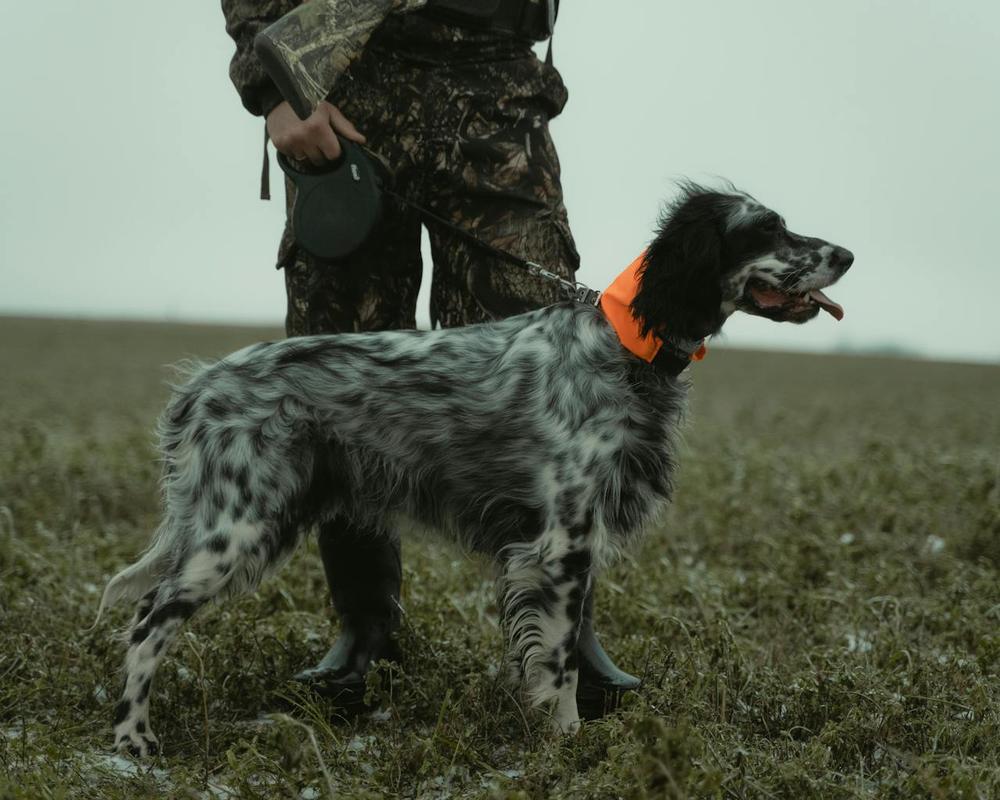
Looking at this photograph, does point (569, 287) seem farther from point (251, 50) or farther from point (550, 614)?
point (251, 50)

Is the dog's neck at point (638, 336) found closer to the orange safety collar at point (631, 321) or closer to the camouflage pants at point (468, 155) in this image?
the orange safety collar at point (631, 321)

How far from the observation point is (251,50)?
3932 mm

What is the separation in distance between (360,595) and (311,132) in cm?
163

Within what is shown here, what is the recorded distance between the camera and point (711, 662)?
3.80m

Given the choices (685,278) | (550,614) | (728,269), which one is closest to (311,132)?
(685,278)

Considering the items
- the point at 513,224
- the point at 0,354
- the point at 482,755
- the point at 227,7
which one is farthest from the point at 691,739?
the point at 0,354

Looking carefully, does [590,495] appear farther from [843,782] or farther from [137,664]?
[137,664]

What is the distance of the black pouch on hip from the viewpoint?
12.3ft

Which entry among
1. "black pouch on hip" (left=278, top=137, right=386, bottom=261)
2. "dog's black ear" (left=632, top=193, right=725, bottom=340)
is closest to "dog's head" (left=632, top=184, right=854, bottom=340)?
"dog's black ear" (left=632, top=193, right=725, bottom=340)

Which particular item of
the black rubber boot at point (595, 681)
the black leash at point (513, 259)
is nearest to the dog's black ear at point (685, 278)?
the black leash at point (513, 259)

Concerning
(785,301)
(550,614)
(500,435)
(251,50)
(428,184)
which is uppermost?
(251,50)

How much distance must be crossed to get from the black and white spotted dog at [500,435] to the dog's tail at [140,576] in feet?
0.04

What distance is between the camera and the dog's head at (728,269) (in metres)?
3.48

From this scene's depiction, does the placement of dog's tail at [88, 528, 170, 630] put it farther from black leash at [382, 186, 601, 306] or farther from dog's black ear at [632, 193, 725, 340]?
dog's black ear at [632, 193, 725, 340]
